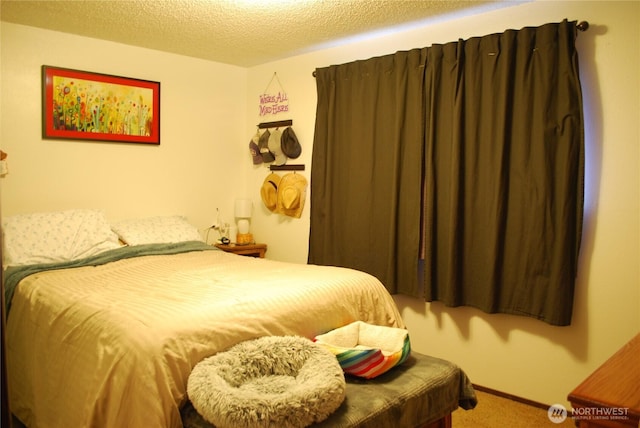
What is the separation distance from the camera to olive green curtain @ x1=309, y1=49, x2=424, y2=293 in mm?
3043

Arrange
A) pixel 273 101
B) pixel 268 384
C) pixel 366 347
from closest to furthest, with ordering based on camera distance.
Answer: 1. pixel 268 384
2. pixel 366 347
3. pixel 273 101

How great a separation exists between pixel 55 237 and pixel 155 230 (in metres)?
0.70

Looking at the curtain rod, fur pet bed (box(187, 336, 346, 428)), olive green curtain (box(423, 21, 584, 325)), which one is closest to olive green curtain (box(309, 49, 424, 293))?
olive green curtain (box(423, 21, 584, 325))

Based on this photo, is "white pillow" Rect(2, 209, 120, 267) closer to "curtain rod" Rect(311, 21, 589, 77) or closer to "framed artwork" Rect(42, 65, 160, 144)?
"framed artwork" Rect(42, 65, 160, 144)

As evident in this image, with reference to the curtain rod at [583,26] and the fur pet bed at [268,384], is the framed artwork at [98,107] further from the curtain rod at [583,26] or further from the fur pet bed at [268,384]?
the curtain rod at [583,26]

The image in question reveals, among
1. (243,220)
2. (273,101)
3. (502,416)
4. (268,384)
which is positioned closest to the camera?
(268,384)

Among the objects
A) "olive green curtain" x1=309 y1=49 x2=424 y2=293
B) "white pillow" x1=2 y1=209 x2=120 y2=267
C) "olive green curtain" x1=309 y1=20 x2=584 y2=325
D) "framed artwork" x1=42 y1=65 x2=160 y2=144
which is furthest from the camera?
Answer: "framed artwork" x1=42 y1=65 x2=160 y2=144

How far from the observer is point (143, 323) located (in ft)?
5.36

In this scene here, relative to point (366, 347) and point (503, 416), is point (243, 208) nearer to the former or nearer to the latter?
point (366, 347)

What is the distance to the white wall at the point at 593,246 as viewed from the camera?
7.61 feet

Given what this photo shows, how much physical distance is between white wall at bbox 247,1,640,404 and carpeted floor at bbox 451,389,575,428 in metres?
0.09

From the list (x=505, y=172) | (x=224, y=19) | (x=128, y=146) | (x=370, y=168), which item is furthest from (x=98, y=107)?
(x=505, y=172)

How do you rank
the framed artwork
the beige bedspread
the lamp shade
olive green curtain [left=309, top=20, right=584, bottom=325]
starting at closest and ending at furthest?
the beige bedspread, olive green curtain [left=309, top=20, right=584, bottom=325], the framed artwork, the lamp shade

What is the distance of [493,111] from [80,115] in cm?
284
